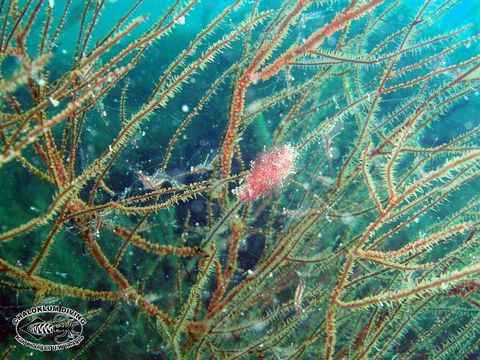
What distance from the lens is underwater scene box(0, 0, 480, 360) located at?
6.54ft

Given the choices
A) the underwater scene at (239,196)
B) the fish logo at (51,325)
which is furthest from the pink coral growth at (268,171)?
the fish logo at (51,325)

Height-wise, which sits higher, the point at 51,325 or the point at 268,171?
the point at 268,171

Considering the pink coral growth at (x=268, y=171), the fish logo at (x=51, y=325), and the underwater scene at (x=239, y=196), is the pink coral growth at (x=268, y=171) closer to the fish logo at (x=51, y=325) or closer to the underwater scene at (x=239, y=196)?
the underwater scene at (x=239, y=196)

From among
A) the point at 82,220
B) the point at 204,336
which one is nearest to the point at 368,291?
the point at 204,336

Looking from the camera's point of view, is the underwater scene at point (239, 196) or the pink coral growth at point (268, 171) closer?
the underwater scene at point (239, 196)

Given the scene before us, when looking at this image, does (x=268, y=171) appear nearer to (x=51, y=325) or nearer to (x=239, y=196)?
(x=239, y=196)

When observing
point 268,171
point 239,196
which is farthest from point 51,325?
point 268,171

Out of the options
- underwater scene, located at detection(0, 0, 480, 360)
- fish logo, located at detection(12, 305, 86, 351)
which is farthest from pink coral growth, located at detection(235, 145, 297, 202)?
fish logo, located at detection(12, 305, 86, 351)

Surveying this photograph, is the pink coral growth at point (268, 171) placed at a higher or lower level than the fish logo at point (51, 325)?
higher

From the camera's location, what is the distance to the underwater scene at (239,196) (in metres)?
1.99

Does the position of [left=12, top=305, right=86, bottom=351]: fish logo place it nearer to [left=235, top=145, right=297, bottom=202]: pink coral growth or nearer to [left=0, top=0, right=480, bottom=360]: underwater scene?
[left=0, top=0, right=480, bottom=360]: underwater scene

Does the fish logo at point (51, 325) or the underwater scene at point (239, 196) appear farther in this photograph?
the fish logo at point (51, 325)

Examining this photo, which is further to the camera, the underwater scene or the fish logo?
the fish logo

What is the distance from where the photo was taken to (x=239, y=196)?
8.10 feet
